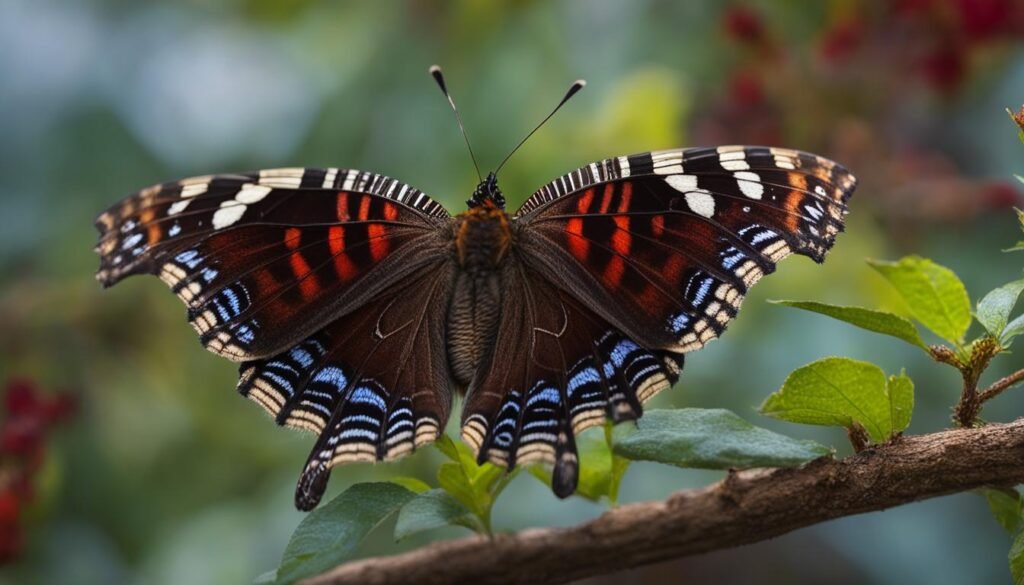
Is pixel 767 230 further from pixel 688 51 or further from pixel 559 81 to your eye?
pixel 688 51

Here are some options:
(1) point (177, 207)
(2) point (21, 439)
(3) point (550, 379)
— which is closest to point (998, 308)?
(3) point (550, 379)

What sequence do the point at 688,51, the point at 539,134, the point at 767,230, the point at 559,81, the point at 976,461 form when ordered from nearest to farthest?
the point at 976,461
the point at 767,230
the point at 539,134
the point at 559,81
the point at 688,51

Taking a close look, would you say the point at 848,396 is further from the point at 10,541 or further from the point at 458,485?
the point at 10,541

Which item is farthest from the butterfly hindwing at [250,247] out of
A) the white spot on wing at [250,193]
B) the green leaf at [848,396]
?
the green leaf at [848,396]

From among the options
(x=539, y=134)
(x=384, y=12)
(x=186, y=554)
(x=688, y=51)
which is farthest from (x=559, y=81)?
(x=186, y=554)

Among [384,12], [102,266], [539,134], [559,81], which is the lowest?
[102,266]

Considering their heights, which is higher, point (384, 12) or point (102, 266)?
point (384, 12)

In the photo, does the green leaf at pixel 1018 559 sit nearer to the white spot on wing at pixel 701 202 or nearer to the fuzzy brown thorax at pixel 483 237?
the white spot on wing at pixel 701 202
